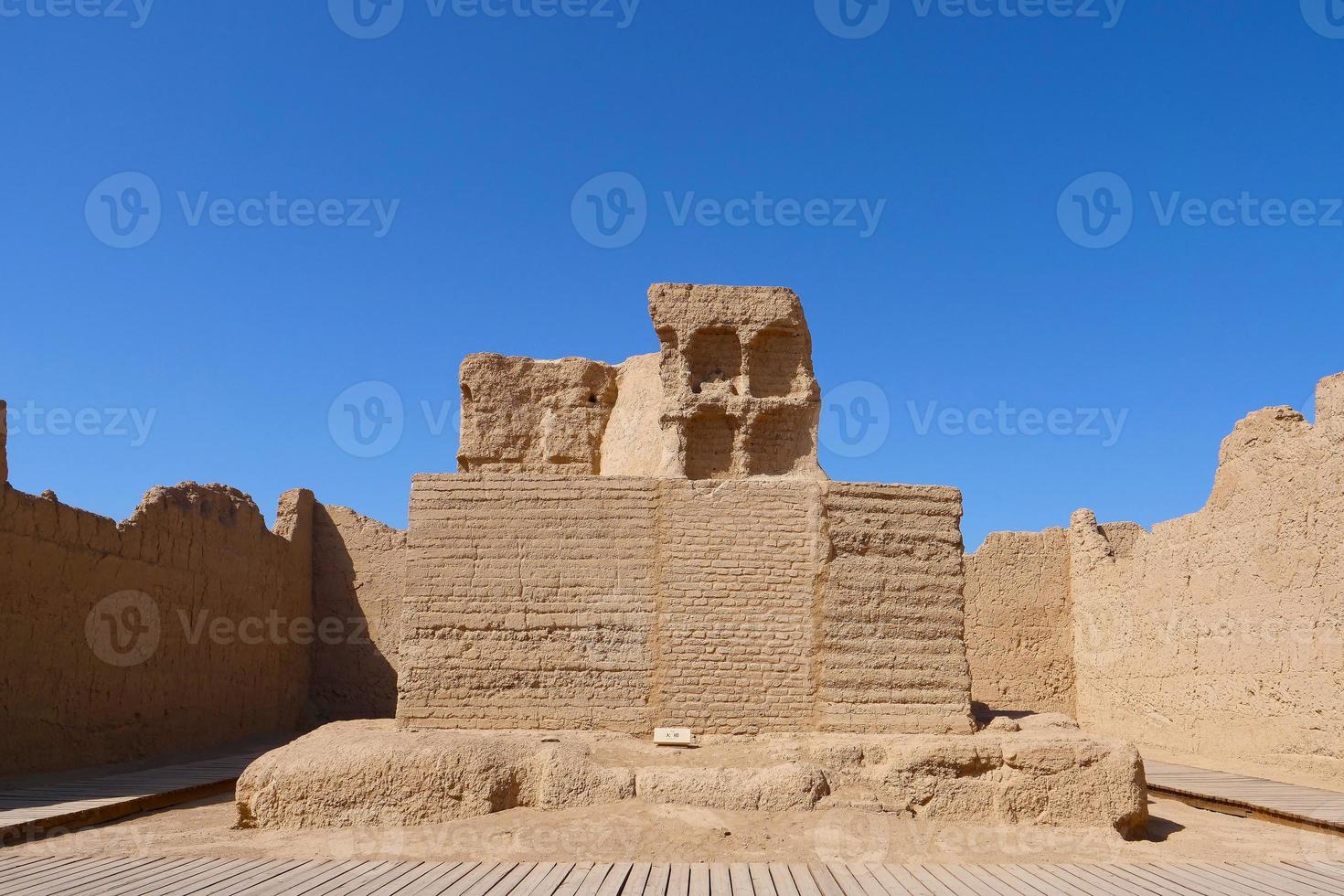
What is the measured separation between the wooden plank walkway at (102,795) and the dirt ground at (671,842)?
207 mm

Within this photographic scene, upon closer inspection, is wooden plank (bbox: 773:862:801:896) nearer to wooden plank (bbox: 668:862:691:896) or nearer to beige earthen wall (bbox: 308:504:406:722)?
wooden plank (bbox: 668:862:691:896)

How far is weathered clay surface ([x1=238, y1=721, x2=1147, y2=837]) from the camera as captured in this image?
7.38 m

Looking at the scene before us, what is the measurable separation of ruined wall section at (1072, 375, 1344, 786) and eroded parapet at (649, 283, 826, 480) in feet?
16.7

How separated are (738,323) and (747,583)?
293cm

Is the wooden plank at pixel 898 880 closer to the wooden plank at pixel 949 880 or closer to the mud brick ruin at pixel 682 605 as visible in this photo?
the wooden plank at pixel 949 880

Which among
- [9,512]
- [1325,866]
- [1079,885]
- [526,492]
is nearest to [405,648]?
[526,492]

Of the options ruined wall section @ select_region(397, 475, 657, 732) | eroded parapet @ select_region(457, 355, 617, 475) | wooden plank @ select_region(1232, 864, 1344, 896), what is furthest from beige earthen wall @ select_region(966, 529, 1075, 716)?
wooden plank @ select_region(1232, 864, 1344, 896)

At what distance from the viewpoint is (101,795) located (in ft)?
28.2

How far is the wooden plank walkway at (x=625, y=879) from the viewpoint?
574 cm

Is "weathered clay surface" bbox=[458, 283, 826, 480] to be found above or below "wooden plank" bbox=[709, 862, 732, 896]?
above

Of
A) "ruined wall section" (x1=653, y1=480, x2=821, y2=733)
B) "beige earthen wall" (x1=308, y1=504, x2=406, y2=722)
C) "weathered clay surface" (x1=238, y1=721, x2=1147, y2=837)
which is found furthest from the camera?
"beige earthen wall" (x1=308, y1=504, x2=406, y2=722)

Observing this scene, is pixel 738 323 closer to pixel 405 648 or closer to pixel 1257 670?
pixel 405 648

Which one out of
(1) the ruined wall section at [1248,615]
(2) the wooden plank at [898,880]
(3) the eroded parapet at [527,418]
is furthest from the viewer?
(3) the eroded parapet at [527,418]

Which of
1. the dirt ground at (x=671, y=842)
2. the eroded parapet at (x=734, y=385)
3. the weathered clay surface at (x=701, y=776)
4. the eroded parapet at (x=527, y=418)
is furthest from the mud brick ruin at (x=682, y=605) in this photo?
the eroded parapet at (x=527, y=418)
